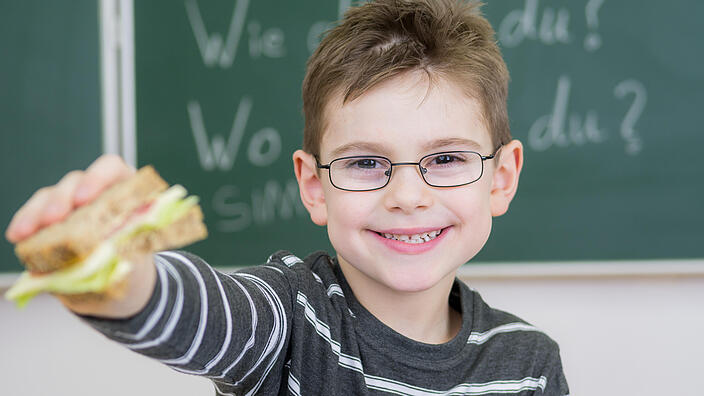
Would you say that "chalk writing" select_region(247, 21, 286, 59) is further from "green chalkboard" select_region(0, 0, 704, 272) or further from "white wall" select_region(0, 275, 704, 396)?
"white wall" select_region(0, 275, 704, 396)

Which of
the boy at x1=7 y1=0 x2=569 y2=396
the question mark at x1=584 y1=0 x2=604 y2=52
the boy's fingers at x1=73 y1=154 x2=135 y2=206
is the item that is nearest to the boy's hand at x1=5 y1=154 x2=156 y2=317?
the boy's fingers at x1=73 y1=154 x2=135 y2=206

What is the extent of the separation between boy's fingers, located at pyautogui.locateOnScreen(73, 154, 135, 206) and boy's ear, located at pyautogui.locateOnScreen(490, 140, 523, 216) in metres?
0.60

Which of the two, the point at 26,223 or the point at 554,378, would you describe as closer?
the point at 26,223

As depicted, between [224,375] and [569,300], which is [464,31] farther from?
[569,300]

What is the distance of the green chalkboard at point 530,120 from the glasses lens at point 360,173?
740mm

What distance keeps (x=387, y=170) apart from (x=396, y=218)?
0.06 meters

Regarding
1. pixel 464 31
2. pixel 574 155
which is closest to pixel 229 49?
pixel 464 31

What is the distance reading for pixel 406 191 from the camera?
2.55 feet

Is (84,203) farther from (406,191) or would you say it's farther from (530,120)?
(530,120)

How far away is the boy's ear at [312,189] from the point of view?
91 centimetres

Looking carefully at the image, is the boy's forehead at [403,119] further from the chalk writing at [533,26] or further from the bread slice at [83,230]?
the chalk writing at [533,26]

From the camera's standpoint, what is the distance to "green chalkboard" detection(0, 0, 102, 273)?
1.47 meters

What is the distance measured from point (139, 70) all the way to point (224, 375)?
3.61 ft

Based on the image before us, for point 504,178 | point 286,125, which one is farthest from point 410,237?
point 286,125
